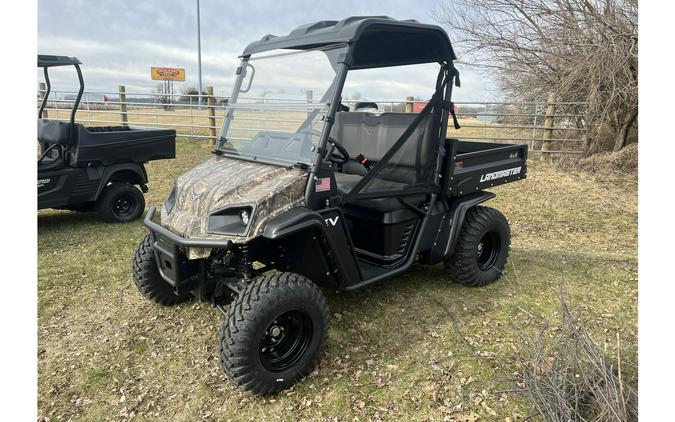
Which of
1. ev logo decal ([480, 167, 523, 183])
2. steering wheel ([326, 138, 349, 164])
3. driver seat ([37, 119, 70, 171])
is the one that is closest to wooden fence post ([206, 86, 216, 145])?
driver seat ([37, 119, 70, 171])

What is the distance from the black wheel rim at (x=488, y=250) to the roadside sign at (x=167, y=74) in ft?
94.0

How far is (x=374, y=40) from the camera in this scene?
3.66 metres

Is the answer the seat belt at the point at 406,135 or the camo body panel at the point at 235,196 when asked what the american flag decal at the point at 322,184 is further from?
the seat belt at the point at 406,135

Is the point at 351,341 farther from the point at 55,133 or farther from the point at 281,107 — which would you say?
the point at 55,133

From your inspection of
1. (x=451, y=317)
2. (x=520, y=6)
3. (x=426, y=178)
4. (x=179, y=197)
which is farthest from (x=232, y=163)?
(x=520, y=6)

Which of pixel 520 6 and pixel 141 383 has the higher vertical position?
pixel 520 6

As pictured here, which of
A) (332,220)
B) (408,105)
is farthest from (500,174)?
(408,105)

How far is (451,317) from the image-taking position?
148 inches

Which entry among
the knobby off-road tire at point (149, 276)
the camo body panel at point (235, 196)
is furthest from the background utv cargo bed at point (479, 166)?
the knobby off-road tire at point (149, 276)

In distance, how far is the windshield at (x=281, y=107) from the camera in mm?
3178

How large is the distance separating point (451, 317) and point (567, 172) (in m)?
7.43

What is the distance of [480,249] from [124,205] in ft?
16.0

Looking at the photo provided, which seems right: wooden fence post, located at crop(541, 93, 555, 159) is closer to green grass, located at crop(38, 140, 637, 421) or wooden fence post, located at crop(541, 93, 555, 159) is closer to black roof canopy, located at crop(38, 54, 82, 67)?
green grass, located at crop(38, 140, 637, 421)

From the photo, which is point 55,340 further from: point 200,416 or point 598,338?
point 598,338
